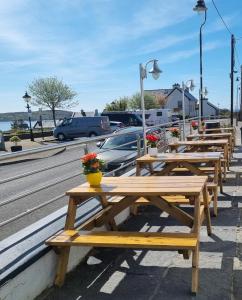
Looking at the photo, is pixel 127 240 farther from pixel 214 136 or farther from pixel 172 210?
pixel 214 136

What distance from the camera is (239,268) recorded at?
12.4 ft

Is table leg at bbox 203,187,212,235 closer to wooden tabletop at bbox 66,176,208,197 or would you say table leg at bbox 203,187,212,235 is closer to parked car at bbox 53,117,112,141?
wooden tabletop at bbox 66,176,208,197

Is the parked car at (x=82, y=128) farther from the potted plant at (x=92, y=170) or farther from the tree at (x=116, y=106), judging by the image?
the tree at (x=116, y=106)

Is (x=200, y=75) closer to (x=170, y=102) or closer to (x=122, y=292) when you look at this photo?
(x=122, y=292)

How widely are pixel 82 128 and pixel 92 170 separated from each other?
92.6 feet

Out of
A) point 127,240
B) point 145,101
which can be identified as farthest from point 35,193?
point 145,101

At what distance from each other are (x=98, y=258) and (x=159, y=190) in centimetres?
102

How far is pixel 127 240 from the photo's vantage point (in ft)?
11.5

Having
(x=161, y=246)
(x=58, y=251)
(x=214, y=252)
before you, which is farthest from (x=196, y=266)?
(x=58, y=251)

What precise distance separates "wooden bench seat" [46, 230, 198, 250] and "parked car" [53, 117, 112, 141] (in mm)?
27147

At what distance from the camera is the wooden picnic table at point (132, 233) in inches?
134

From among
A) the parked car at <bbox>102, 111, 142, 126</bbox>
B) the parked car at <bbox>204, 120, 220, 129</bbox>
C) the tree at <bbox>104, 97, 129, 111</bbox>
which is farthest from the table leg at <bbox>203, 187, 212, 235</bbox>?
the tree at <bbox>104, 97, 129, 111</bbox>

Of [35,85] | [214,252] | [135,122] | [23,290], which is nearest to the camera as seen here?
[23,290]

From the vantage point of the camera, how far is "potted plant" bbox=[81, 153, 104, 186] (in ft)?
13.9
